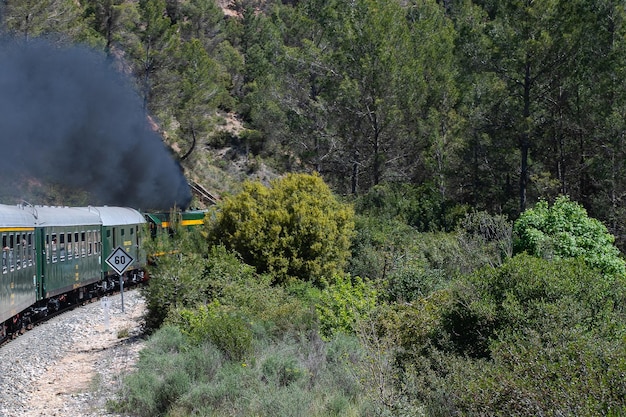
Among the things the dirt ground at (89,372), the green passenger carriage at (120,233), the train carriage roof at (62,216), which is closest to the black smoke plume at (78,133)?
the green passenger carriage at (120,233)

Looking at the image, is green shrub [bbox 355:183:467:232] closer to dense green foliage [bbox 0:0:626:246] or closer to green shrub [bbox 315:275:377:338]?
dense green foliage [bbox 0:0:626:246]

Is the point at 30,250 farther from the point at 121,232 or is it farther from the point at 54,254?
the point at 121,232

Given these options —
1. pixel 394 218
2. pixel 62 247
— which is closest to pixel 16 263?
pixel 62 247

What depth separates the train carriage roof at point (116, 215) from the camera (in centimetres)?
2288

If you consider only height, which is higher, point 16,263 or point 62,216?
point 62,216

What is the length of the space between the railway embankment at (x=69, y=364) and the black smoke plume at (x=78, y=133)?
563 inches

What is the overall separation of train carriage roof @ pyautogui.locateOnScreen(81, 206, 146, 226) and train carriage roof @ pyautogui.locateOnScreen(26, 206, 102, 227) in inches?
20.5

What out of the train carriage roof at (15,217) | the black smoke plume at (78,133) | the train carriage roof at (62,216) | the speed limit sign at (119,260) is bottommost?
the speed limit sign at (119,260)

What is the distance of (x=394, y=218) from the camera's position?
29.8 m

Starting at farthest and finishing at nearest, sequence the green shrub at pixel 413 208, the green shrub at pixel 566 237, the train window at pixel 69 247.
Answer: the green shrub at pixel 413 208 → the train window at pixel 69 247 → the green shrub at pixel 566 237

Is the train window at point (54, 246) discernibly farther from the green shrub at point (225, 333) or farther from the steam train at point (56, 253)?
the green shrub at point (225, 333)

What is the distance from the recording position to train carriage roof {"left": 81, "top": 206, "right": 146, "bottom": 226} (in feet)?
75.0

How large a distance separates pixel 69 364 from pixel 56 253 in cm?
470

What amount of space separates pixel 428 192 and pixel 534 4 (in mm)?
9560
